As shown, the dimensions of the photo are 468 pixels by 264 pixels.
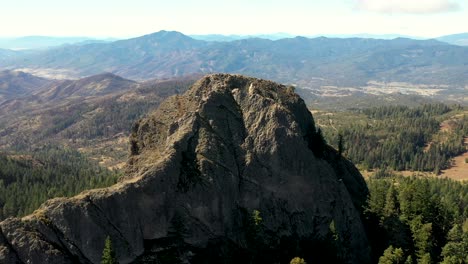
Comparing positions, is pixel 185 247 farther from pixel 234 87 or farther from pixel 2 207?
pixel 2 207

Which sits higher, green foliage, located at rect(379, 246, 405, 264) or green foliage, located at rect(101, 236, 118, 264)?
green foliage, located at rect(101, 236, 118, 264)

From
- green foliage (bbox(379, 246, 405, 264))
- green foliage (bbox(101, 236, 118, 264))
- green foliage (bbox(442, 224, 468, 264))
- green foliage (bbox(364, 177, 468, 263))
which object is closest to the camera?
green foliage (bbox(101, 236, 118, 264))

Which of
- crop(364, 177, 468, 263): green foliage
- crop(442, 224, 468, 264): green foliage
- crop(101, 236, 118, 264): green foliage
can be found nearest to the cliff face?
crop(101, 236, 118, 264): green foliage

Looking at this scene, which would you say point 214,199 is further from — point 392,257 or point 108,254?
point 392,257

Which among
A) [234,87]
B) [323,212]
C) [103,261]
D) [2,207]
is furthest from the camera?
[2,207]

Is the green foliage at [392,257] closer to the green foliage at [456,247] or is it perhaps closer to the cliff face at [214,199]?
the cliff face at [214,199]

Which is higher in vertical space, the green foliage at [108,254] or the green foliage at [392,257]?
the green foliage at [108,254]

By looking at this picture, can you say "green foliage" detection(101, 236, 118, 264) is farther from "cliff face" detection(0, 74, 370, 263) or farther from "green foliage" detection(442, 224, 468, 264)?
"green foliage" detection(442, 224, 468, 264)

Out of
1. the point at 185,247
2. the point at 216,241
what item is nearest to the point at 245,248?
the point at 216,241

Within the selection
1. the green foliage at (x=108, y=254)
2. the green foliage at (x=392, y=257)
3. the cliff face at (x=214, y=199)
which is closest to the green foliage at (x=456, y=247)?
the green foliage at (x=392, y=257)
